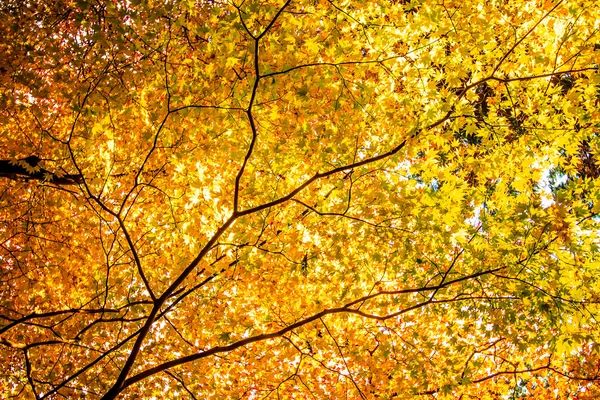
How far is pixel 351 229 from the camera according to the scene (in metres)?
6.23

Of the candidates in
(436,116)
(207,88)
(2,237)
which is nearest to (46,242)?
(2,237)

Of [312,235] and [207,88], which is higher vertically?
[207,88]

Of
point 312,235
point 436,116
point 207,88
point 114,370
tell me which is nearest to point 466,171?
point 436,116

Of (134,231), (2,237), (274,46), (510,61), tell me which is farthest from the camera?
(134,231)

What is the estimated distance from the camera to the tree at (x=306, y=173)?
5.00 m

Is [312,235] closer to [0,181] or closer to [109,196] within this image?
[109,196]

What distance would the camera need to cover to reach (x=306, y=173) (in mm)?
6629

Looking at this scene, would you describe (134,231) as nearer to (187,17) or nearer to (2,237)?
(2,237)

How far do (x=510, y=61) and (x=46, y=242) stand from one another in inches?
296

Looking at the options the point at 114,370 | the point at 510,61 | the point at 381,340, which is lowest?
the point at 381,340

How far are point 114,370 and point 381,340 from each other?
4.44 m

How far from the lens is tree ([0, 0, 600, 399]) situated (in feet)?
16.4

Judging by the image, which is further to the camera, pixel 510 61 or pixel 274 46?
pixel 510 61

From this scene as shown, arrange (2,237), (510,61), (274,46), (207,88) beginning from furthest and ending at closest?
(2,237), (510,61), (207,88), (274,46)
